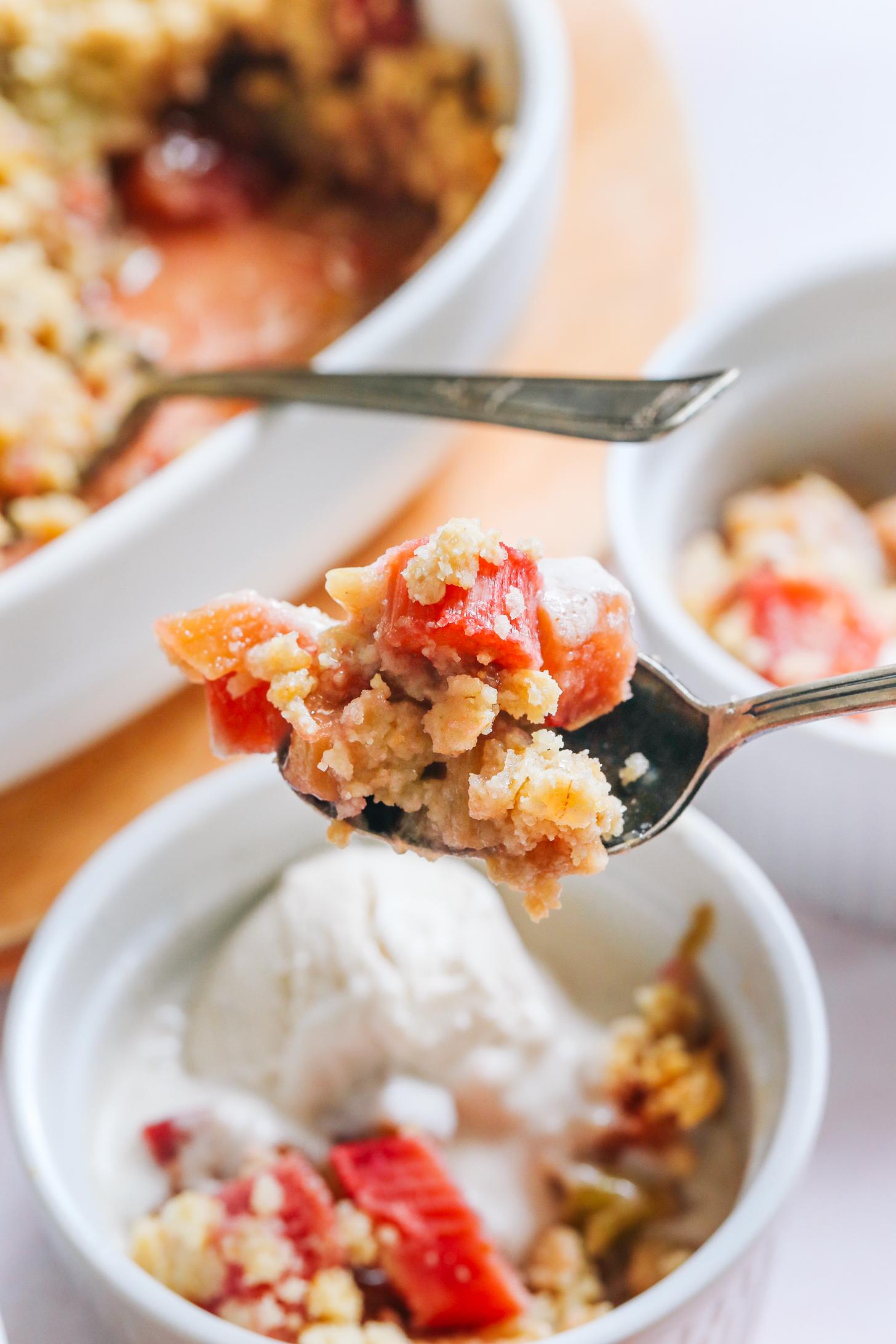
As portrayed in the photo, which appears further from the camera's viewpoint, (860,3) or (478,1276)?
(860,3)

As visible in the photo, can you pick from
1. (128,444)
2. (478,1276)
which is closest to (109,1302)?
(478,1276)

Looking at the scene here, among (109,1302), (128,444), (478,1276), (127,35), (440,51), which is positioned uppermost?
(127,35)

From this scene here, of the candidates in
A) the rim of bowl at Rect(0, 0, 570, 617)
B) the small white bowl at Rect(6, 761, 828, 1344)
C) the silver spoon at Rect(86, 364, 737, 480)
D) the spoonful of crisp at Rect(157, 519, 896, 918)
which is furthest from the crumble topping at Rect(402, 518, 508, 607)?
the rim of bowl at Rect(0, 0, 570, 617)

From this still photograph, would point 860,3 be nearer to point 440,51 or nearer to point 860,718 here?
point 440,51

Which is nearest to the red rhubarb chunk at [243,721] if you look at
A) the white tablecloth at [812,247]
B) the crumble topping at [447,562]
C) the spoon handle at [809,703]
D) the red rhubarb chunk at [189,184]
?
the crumble topping at [447,562]

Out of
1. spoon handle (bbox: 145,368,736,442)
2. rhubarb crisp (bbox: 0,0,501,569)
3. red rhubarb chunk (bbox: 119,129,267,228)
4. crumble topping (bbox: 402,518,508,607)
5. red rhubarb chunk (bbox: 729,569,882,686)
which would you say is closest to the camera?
crumble topping (bbox: 402,518,508,607)

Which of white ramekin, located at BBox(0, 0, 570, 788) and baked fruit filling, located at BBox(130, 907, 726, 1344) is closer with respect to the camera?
baked fruit filling, located at BBox(130, 907, 726, 1344)

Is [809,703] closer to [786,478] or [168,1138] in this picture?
[168,1138]

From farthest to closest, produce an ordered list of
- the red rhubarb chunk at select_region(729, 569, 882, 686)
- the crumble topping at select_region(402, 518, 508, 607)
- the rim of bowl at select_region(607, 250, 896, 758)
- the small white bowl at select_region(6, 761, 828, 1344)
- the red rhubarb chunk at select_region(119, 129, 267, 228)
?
1. the red rhubarb chunk at select_region(119, 129, 267, 228)
2. the red rhubarb chunk at select_region(729, 569, 882, 686)
3. the rim of bowl at select_region(607, 250, 896, 758)
4. the small white bowl at select_region(6, 761, 828, 1344)
5. the crumble topping at select_region(402, 518, 508, 607)

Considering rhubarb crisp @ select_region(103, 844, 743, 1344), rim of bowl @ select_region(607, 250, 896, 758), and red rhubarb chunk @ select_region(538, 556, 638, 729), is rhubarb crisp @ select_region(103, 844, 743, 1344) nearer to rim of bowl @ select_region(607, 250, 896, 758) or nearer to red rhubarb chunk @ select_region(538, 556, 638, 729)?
rim of bowl @ select_region(607, 250, 896, 758)
